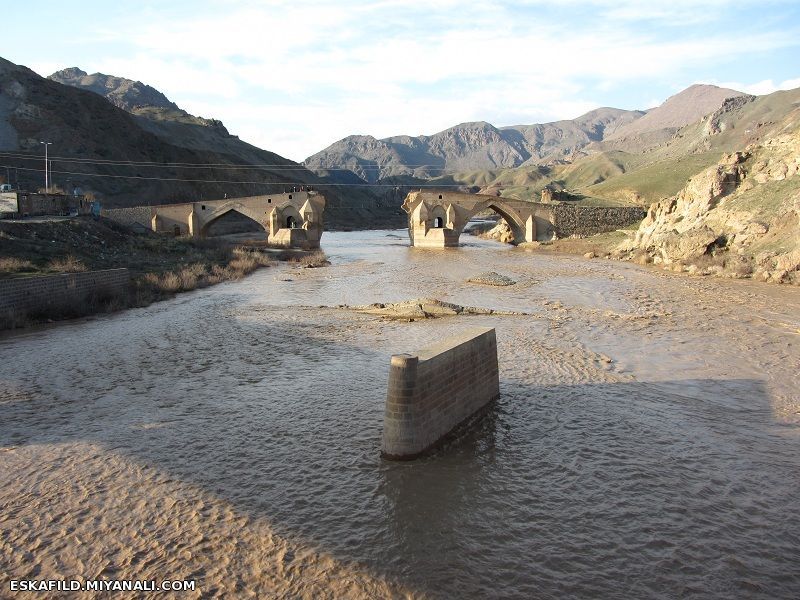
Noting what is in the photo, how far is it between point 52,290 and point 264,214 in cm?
4001

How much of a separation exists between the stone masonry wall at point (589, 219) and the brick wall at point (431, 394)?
168 feet

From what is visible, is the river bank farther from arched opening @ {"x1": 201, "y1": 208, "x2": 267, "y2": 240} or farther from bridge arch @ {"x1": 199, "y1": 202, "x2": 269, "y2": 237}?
arched opening @ {"x1": 201, "y1": 208, "x2": 267, "y2": 240}

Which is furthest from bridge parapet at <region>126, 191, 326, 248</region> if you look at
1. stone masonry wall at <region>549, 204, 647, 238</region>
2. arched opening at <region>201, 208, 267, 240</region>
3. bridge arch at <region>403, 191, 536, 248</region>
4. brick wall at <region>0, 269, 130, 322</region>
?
brick wall at <region>0, 269, 130, 322</region>

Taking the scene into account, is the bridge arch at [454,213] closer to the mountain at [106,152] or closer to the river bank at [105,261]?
the river bank at [105,261]

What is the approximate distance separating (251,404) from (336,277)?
22.8 metres

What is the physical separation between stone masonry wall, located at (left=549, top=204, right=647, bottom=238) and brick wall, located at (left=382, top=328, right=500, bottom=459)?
5119cm

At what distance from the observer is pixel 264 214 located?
5934 cm

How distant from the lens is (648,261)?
39.8 meters

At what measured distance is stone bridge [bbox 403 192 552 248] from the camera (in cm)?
5972

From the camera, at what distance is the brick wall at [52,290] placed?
61.7 ft

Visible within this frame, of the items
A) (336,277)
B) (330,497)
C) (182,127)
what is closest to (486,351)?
(330,497)

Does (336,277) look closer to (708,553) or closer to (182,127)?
(708,553)

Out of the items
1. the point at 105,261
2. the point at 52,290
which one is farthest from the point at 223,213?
the point at 52,290

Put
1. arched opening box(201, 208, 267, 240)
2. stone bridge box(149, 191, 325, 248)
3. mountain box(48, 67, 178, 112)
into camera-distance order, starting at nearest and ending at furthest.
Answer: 1. stone bridge box(149, 191, 325, 248)
2. arched opening box(201, 208, 267, 240)
3. mountain box(48, 67, 178, 112)
